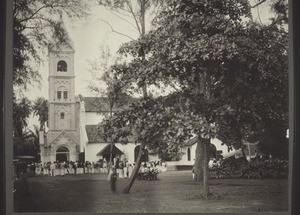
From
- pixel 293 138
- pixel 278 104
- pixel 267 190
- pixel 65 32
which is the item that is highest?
pixel 65 32

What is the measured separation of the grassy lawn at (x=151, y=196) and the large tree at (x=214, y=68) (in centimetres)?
12

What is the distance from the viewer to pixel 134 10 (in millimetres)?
3094

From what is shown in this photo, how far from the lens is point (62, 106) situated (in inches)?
119

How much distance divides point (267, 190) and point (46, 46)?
5.46 feet

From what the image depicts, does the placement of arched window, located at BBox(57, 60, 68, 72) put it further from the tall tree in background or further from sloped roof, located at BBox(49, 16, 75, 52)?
the tall tree in background

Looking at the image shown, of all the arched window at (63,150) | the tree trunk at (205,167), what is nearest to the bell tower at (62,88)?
the arched window at (63,150)

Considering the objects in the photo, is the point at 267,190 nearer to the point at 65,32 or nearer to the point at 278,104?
the point at 278,104

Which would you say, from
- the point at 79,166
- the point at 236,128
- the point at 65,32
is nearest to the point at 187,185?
the point at 236,128

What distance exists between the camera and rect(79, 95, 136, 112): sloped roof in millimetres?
3041

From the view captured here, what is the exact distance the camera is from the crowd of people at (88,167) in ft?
9.96

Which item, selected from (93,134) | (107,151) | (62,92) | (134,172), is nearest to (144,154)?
(134,172)

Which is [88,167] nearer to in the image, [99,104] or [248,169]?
[99,104]

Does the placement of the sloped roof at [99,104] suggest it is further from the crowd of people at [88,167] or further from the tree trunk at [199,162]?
the tree trunk at [199,162]

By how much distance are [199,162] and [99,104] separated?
73 cm
